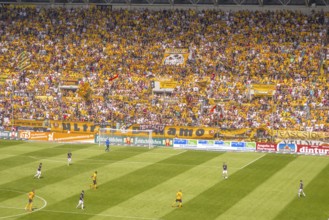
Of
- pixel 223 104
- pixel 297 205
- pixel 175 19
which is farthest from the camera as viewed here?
pixel 175 19

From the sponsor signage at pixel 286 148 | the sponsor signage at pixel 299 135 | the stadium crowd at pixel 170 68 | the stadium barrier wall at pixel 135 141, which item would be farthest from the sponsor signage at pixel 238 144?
the stadium barrier wall at pixel 135 141

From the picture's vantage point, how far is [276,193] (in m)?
51.2

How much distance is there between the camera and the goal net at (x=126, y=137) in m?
74.2

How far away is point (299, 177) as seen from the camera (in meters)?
57.0

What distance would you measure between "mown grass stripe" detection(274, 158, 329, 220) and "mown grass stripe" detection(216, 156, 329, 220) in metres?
0.58

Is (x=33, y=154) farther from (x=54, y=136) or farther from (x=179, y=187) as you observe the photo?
(x=179, y=187)

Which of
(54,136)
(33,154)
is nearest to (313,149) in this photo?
(33,154)

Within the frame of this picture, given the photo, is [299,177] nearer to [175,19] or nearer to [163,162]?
[163,162]

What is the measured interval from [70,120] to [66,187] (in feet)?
95.6

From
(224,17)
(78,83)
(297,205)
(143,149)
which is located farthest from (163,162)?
(224,17)

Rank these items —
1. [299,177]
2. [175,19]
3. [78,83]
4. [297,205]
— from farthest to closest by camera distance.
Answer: [175,19]
[78,83]
[299,177]
[297,205]

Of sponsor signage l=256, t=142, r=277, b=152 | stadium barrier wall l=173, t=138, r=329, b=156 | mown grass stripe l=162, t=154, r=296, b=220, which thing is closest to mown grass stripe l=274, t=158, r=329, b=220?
mown grass stripe l=162, t=154, r=296, b=220

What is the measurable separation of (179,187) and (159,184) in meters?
1.96

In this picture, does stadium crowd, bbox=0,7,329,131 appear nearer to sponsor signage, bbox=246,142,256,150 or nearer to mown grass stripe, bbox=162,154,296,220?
sponsor signage, bbox=246,142,256,150
